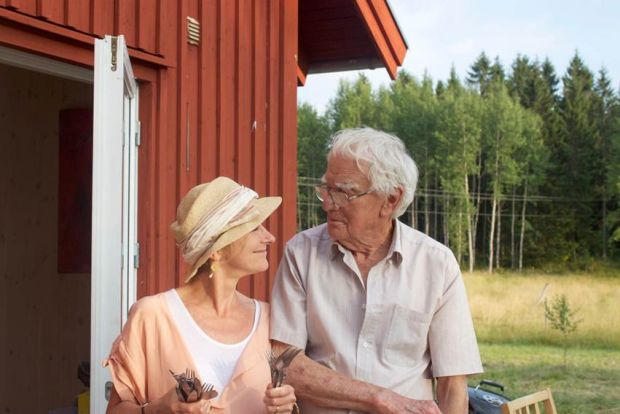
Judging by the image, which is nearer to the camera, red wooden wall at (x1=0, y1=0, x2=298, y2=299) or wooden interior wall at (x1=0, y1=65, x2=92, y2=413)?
red wooden wall at (x1=0, y1=0, x2=298, y2=299)

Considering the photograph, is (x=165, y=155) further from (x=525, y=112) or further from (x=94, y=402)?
(x=525, y=112)

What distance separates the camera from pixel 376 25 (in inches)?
237

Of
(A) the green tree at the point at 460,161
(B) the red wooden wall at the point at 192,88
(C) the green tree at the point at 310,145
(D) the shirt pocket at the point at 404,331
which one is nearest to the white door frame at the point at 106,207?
(B) the red wooden wall at the point at 192,88

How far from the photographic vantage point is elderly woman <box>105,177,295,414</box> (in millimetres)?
2197

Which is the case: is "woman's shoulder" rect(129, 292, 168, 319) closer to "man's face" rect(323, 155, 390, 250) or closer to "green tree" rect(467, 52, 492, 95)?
"man's face" rect(323, 155, 390, 250)

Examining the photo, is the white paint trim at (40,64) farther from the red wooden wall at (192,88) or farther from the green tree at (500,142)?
the green tree at (500,142)

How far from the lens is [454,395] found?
247cm

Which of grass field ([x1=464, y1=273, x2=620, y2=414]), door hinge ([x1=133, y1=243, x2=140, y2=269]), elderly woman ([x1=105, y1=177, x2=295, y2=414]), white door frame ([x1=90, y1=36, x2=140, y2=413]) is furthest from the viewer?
grass field ([x1=464, y1=273, x2=620, y2=414])

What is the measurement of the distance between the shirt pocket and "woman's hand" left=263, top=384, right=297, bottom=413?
0.43 metres

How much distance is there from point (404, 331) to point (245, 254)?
0.54 meters

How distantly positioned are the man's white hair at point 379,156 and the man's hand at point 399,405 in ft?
1.84

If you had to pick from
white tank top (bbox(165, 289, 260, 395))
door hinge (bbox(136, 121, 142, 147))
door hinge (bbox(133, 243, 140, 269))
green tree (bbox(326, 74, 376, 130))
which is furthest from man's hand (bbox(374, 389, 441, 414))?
green tree (bbox(326, 74, 376, 130))

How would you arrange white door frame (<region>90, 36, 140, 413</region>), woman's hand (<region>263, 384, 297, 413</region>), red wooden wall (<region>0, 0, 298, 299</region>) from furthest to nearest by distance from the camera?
red wooden wall (<region>0, 0, 298, 299</region>) → white door frame (<region>90, 36, 140, 413</region>) → woman's hand (<region>263, 384, 297, 413</region>)

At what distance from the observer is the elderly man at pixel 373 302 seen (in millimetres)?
2428
